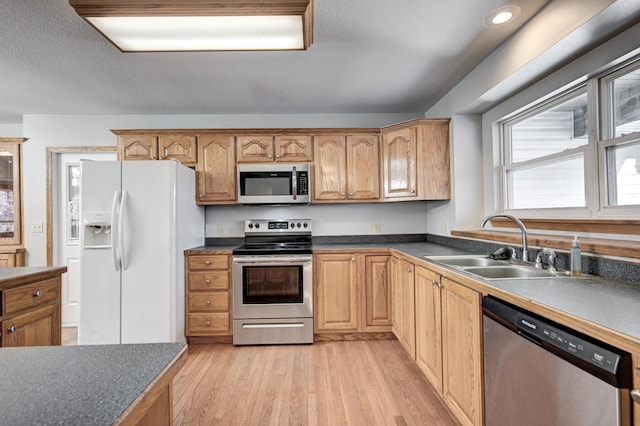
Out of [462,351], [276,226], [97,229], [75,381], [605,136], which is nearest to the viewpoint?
[75,381]

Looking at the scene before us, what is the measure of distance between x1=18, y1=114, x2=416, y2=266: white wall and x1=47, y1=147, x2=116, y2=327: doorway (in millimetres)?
87

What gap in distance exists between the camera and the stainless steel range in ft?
9.52

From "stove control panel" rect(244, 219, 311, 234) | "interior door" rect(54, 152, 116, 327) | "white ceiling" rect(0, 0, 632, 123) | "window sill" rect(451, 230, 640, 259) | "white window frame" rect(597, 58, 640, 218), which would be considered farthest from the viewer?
"interior door" rect(54, 152, 116, 327)

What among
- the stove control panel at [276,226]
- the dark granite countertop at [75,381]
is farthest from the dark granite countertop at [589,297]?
the stove control panel at [276,226]

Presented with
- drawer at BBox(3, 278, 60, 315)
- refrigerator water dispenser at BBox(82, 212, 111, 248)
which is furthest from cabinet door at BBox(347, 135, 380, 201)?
drawer at BBox(3, 278, 60, 315)

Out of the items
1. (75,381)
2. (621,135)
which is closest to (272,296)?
(75,381)

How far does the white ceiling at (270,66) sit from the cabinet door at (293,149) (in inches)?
14.5

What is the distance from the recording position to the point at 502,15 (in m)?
1.74

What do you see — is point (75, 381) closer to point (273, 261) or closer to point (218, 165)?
point (273, 261)

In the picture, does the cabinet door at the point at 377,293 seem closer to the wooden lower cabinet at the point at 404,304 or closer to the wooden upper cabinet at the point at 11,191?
the wooden lower cabinet at the point at 404,304

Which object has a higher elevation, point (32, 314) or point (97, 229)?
point (97, 229)

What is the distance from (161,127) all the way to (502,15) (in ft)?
11.2

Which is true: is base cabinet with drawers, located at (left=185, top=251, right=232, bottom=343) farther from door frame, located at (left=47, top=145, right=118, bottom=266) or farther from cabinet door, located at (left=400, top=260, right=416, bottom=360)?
door frame, located at (left=47, top=145, right=118, bottom=266)

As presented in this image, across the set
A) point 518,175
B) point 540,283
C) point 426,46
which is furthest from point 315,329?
point 426,46
